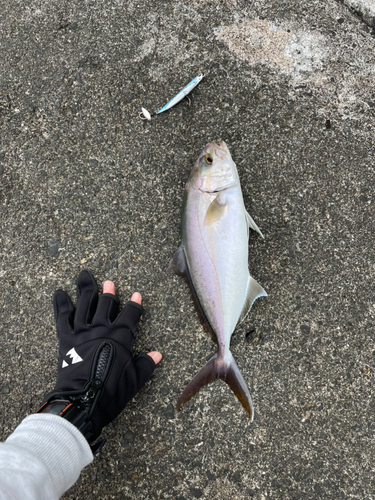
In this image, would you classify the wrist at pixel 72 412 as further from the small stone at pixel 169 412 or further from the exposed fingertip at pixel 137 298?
the exposed fingertip at pixel 137 298

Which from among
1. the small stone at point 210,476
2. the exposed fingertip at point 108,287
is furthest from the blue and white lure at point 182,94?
the small stone at point 210,476

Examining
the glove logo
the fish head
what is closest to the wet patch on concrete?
the fish head

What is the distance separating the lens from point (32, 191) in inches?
99.0

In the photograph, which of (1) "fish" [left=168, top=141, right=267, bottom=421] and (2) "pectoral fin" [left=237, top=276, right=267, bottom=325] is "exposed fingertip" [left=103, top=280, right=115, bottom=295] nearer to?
(1) "fish" [left=168, top=141, right=267, bottom=421]

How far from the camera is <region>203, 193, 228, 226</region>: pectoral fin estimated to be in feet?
6.76

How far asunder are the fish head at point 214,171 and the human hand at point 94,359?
91 centimetres

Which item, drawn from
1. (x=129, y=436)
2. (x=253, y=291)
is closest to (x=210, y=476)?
(x=129, y=436)

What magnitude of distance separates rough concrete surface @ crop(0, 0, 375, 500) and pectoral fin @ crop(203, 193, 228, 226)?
43 centimetres

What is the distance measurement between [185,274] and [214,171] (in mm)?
696

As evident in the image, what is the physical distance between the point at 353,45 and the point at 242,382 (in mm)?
2556

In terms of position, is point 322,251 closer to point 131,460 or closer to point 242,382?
point 242,382

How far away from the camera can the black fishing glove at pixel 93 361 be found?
2066 mm

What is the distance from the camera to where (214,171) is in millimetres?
2109

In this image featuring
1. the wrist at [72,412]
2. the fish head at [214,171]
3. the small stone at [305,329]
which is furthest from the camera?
the small stone at [305,329]
